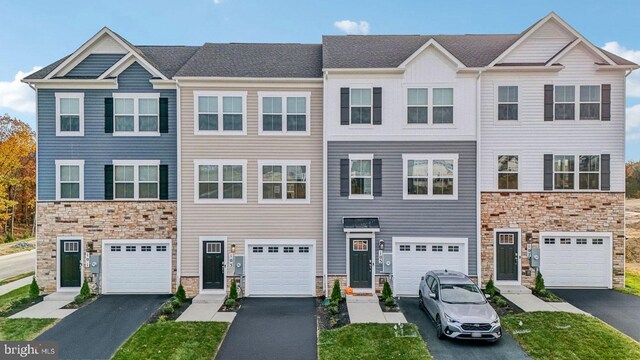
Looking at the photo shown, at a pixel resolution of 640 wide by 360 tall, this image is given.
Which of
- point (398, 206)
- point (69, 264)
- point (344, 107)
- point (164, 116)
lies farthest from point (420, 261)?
point (69, 264)

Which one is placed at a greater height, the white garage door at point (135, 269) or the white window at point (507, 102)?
the white window at point (507, 102)

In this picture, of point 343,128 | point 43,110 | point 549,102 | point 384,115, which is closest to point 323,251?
point 343,128

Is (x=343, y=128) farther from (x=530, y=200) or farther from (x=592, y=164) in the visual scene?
(x=592, y=164)

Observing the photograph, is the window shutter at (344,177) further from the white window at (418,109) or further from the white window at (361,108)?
the white window at (418,109)

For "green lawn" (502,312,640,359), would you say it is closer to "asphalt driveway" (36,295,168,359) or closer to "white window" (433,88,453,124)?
"white window" (433,88,453,124)

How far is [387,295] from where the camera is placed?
45.3 feet

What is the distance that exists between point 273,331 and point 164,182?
322 inches

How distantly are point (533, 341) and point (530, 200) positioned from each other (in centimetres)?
686

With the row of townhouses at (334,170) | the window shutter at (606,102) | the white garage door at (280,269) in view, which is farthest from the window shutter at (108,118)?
the window shutter at (606,102)

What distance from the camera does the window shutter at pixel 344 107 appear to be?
1483 centimetres

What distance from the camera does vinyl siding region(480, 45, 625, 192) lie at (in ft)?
49.3

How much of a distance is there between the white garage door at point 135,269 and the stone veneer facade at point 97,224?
31 centimetres

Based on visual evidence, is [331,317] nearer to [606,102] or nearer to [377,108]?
[377,108]

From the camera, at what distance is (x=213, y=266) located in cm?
1493
